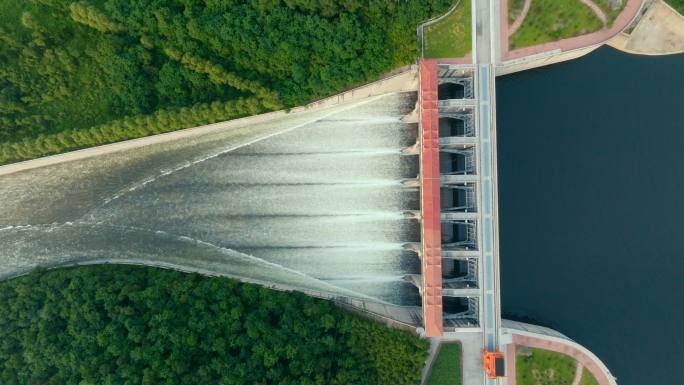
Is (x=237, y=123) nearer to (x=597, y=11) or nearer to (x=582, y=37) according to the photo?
(x=582, y=37)

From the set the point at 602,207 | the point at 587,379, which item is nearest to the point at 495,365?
the point at 587,379

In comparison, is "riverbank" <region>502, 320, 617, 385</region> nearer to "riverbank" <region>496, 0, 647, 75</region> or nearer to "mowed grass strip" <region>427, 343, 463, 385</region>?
"mowed grass strip" <region>427, 343, 463, 385</region>

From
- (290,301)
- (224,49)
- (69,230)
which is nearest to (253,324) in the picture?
(290,301)

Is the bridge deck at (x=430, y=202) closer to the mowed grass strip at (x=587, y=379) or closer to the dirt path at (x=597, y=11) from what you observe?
the mowed grass strip at (x=587, y=379)

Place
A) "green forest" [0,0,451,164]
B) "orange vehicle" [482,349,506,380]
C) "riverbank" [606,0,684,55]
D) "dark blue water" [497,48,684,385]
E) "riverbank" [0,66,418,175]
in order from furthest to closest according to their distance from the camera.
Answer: "dark blue water" [497,48,684,385] < "riverbank" [0,66,418,175] < "riverbank" [606,0,684,55] < "green forest" [0,0,451,164] < "orange vehicle" [482,349,506,380]

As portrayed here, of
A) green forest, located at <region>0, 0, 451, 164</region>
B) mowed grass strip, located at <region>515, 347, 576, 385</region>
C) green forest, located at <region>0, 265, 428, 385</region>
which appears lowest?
mowed grass strip, located at <region>515, 347, 576, 385</region>

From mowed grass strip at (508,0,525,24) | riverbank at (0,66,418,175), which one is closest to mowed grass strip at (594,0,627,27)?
mowed grass strip at (508,0,525,24)
